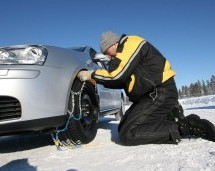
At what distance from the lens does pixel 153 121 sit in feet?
11.8

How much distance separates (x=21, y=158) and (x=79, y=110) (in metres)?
0.80

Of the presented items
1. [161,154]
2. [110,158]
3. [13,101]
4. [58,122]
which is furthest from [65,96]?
[161,154]

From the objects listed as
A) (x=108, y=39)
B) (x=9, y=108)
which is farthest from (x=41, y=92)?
(x=108, y=39)

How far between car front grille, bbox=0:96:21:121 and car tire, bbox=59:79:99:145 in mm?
635

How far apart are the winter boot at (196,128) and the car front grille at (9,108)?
1.67 m

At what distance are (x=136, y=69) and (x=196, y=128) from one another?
2.90 ft

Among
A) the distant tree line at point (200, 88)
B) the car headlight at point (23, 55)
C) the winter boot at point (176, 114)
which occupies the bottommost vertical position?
the distant tree line at point (200, 88)

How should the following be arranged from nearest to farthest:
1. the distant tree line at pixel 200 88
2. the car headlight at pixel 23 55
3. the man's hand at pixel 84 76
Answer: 1. the car headlight at pixel 23 55
2. the man's hand at pixel 84 76
3. the distant tree line at pixel 200 88

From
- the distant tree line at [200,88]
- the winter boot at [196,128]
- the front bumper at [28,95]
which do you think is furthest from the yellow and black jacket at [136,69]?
the distant tree line at [200,88]

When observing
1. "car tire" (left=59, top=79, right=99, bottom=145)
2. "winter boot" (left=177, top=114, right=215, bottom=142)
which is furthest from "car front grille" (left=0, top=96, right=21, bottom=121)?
"winter boot" (left=177, top=114, right=215, bottom=142)

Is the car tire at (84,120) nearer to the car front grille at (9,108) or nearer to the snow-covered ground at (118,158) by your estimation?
Result: the snow-covered ground at (118,158)

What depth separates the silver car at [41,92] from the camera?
3037mm

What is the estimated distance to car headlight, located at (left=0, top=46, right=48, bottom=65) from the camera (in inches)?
125

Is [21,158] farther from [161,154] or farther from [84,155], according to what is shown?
[161,154]
